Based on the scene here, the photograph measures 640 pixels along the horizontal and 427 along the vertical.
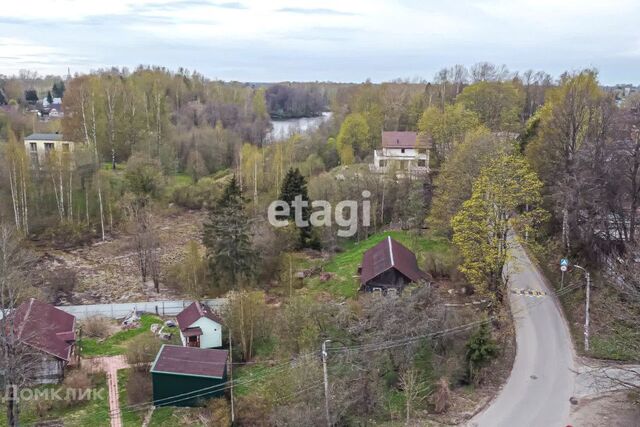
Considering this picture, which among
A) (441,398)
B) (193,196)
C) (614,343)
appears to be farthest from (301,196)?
(614,343)

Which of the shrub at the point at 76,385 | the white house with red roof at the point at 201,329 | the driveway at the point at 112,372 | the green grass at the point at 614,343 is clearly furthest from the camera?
the white house with red roof at the point at 201,329

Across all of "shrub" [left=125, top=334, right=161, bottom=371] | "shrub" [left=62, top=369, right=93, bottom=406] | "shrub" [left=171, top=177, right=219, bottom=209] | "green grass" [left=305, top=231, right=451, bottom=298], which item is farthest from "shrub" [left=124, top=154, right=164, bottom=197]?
"shrub" [left=62, top=369, right=93, bottom=406]

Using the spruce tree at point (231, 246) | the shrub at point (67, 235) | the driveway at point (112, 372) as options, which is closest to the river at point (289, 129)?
the shrub at point (67, 235)

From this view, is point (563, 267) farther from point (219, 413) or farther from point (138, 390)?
point (138, 390)

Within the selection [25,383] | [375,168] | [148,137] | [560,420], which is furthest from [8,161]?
[560,420]

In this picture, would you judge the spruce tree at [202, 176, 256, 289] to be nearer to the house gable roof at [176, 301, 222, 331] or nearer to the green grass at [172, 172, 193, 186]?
the house gable roof at [176, 301, 222, 331]

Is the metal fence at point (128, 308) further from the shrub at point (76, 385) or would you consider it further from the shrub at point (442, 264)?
the shrub at point (442, 264)
